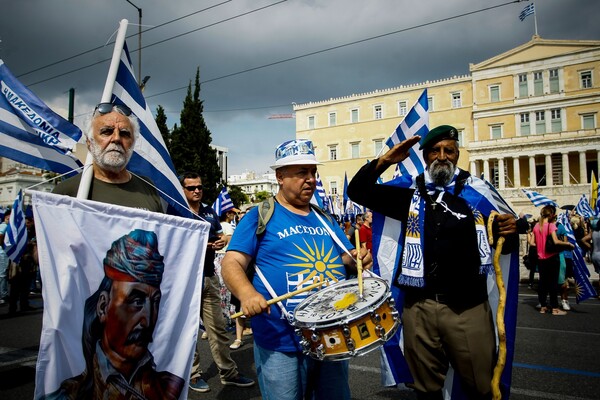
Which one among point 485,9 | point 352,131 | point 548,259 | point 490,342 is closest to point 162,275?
point 490,342

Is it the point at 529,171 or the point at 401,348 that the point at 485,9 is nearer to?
the point at 401,348

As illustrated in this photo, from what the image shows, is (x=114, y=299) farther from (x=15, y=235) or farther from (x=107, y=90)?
(x=15, y=235)

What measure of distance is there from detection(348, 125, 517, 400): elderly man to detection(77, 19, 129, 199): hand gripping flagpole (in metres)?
1.76

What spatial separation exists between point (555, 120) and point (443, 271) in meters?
58.1

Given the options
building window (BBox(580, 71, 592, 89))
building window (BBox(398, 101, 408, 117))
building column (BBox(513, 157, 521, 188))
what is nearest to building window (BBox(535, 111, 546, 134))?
building column (BBox(513, 157, 521, 188))

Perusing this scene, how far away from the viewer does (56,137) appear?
415 centimetres

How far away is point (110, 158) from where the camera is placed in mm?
2529

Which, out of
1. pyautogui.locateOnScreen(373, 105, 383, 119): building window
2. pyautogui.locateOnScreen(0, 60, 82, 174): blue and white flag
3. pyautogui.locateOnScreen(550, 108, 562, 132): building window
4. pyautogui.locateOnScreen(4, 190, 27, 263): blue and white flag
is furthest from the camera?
pyautogui.locateOnScreen(373, 105, 383, 119): building window

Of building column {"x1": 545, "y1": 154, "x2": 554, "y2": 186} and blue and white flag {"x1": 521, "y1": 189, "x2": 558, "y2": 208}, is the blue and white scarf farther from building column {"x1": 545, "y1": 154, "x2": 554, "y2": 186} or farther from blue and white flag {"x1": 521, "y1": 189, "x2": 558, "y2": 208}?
building column {"x1": 545, "y1": 154, "x2": 554, "y2": 186}

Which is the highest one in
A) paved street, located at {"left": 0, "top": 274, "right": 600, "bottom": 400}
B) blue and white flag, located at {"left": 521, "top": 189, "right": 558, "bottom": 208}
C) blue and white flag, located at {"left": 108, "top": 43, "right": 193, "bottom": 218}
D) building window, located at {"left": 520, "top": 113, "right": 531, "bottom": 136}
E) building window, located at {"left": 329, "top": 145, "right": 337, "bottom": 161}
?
building window, located at {"left": 520, "top": 113, "right": 531, "bottom": 136}

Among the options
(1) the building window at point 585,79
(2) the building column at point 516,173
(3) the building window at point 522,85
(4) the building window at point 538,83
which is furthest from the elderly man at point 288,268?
(1) the building window at point 585,79

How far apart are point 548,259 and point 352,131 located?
55.7 m

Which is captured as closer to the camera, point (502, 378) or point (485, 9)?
point (502, 378)

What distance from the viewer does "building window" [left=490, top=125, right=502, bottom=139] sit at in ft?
178
